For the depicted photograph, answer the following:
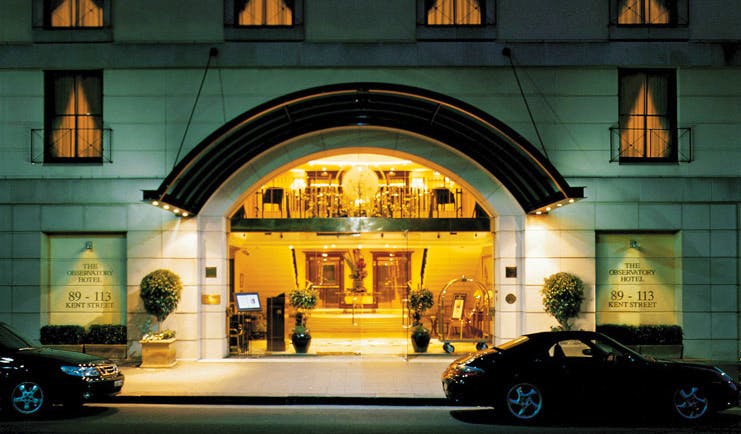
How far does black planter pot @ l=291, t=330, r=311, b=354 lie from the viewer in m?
19.8

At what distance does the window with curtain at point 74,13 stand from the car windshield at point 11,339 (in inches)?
351

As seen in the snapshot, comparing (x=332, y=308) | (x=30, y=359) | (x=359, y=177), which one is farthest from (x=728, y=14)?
(x=30, y=359)

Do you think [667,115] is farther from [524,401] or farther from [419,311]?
[524,401]

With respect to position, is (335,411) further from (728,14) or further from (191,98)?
(728,14)

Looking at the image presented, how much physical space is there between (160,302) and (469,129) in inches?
322

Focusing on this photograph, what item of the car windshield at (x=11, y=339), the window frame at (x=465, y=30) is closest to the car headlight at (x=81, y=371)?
the car windshield at (x=11, y=339)

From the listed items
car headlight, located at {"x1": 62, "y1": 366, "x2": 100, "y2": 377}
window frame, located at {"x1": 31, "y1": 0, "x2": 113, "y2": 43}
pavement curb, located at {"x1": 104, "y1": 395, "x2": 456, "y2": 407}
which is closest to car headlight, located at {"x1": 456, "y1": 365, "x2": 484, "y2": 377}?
pavement curb, located at {"x1": 104, "y1": 395, "x2": 456, "y2": 407}

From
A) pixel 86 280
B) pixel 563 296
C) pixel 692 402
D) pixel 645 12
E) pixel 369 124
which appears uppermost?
pixel 645 12

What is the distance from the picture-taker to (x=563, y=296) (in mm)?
17672

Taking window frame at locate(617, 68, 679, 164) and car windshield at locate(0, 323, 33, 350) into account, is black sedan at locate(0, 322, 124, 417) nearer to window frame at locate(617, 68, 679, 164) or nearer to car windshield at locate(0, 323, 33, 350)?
car windshield at locate(0, 323, 33, 350)

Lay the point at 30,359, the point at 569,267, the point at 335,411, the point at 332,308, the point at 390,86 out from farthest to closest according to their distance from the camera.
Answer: the point at 332,308 < the point at 569,267 < the point at 390,86 < the point at 335,411 < the point at 30,359

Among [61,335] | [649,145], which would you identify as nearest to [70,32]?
[61,335]

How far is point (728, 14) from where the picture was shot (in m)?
18.7

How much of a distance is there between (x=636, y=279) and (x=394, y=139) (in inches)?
271
